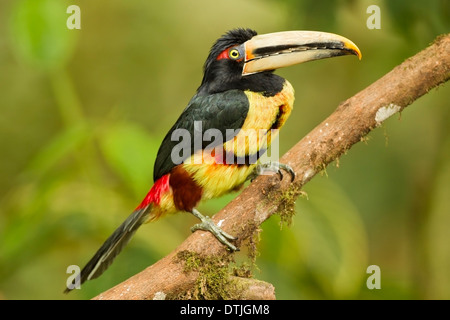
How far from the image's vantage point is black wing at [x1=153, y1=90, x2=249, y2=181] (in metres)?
2.79

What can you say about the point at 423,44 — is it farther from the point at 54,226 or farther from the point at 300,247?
the point at 54,226

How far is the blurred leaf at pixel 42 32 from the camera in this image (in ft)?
10.4

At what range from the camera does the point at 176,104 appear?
5.81 m

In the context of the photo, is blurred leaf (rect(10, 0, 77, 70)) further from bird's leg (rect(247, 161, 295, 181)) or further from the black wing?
bird's leg (rect(247, 161, 295, 181))

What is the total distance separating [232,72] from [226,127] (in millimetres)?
300

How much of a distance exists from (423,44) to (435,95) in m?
1.02

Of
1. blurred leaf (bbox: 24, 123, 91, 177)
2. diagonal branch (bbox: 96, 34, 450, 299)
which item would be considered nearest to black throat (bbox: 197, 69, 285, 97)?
diagonal branch (bbox: 96, 34, 450, 299)

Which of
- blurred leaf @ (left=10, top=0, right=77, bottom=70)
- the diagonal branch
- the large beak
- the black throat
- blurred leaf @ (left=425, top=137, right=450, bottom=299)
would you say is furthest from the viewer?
blurred leaf @ (left=425, top=137, right=450, bottom=299)

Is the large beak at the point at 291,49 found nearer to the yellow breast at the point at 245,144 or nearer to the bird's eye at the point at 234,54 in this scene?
the bird's eye at the point at 234,54

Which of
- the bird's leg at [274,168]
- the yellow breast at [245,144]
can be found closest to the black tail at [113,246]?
the yellow breast at [245,144]
